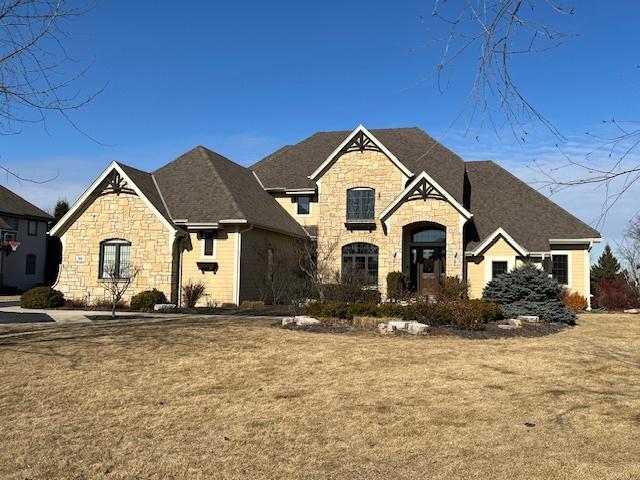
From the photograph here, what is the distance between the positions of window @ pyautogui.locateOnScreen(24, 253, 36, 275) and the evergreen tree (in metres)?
42.4

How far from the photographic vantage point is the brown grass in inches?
224

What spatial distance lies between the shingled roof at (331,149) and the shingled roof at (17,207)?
2276 cm

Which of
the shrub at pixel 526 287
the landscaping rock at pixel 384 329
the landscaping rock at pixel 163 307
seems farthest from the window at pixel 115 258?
the shrub at pixel 526 287

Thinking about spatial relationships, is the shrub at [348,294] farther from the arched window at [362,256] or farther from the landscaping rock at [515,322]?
the landscaping rock at [515,322]

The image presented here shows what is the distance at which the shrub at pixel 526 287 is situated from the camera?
62.2 ft

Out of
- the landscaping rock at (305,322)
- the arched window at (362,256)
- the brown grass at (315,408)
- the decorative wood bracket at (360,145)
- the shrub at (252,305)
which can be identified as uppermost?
the decorative wood bracket at (360,145)

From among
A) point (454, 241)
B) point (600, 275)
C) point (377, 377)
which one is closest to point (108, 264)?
point (454, 241)

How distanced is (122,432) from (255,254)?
1921 cm

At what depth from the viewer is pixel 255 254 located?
2589cm

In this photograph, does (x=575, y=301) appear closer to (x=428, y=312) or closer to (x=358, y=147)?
(x=358, y=147)

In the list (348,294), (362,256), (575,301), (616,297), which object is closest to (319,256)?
(362,256)

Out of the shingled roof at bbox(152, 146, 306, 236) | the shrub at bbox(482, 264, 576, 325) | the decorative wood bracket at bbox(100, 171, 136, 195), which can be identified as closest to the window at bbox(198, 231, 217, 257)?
the shingled roof at bbox(152, 146, 306, 236)

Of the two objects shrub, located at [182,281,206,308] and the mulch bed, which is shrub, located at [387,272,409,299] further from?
the mulch bed

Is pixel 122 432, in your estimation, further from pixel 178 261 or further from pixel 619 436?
pixel 178 261
